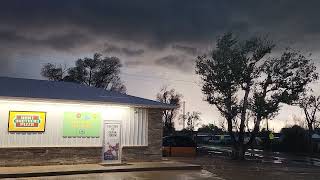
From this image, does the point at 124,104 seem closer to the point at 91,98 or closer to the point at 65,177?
the point at 91,98

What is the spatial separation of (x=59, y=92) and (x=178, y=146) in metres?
14.2

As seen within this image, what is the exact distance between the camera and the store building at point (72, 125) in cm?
2141

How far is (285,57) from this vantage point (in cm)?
3478

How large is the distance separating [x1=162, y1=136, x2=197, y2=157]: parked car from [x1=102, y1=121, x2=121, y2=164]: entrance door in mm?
10837

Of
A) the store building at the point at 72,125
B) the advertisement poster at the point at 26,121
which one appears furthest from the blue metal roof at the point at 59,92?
Answer: the advertisement poster at the point at 26,121

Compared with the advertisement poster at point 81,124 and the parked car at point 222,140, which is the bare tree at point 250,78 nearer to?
the advertisement poster at point 81,124

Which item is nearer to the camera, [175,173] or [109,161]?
[175,173]

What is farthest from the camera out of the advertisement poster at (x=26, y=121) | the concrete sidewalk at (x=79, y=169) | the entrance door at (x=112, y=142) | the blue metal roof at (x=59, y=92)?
the entrance door at (x=112, y=142)

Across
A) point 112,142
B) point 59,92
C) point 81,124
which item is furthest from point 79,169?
point 59,92

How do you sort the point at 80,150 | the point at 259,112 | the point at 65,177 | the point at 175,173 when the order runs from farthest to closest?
1. the point at 259,112
2. the point at 80,150
3. the point at 175,173
4. the point at 65,177

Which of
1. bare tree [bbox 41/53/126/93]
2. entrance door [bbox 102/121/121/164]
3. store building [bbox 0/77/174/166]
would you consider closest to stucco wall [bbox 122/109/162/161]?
store building [bbox 0/77/174/166]

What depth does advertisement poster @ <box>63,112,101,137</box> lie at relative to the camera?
22.8 metres

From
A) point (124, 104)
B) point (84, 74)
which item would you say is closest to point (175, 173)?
point (124, 104)

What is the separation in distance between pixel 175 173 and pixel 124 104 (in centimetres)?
478
